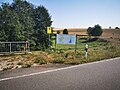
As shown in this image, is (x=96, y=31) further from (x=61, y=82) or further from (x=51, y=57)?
(x=61, y=82)

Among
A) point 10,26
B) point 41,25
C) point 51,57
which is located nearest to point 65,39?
point 51,57

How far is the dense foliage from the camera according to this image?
145ft

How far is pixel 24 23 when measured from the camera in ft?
164

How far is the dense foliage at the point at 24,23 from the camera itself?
145 feet

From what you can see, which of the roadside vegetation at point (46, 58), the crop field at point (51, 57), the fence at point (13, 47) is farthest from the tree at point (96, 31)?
the fence at point (13, 47)

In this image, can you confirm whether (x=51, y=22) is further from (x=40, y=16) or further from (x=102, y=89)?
(x=102, y=89)

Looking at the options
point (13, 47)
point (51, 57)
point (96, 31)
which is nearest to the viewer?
point (51, 57)

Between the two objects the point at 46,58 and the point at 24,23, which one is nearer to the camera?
the point at 46,58

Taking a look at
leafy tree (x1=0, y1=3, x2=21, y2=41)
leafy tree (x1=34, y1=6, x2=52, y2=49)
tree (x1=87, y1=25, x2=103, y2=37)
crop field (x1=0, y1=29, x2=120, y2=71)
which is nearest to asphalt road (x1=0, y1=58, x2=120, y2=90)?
crop field (x1=0, y1=29, x2=120, y2=71)

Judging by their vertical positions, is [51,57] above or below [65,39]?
below

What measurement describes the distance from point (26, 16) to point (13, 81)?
44.7 m

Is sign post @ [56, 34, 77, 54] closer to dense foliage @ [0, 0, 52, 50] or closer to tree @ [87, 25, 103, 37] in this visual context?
dense foliage @ [0, 0, 52, 50]

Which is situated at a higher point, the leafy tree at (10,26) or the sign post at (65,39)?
the leafy tree at (10,26)

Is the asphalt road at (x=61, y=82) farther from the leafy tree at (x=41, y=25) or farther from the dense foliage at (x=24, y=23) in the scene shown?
the leafy tree at (x=41, y=25)
